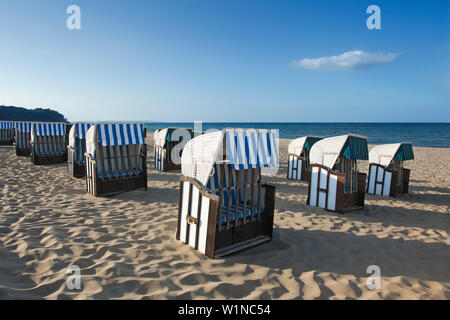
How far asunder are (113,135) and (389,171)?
9499 mm

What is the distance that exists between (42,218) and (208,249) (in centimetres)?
396

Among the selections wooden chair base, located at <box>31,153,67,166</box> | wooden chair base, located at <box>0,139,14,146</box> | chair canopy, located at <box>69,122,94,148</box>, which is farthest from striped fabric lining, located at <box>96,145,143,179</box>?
wooden chair base, located at <box>0,139,14,146</box>

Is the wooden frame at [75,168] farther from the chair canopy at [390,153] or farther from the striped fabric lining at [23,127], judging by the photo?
the chair canopy at [390,153]

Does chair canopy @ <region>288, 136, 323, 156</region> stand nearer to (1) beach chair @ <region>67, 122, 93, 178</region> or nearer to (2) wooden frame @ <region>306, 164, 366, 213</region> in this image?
(2) wooden frame @ <region>306, 164, 366, 213</region>

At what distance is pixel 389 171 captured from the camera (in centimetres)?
962

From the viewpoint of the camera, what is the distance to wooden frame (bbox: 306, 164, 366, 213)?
733 centimetres

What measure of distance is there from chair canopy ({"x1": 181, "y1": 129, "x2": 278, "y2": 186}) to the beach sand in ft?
4.66

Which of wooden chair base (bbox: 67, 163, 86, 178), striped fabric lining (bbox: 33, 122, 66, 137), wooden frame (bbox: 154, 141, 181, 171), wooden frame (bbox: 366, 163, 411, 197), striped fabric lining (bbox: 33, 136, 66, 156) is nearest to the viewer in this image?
wooden frame (bbox: 366, 163, 411, 197)

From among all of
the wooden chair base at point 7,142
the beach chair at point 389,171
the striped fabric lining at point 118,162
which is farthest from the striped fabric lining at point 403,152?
the wooden chair base at point 7,142

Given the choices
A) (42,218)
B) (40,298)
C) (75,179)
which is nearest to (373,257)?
(40,298)

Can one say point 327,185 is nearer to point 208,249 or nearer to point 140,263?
point 208,249

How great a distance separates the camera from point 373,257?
184 inches

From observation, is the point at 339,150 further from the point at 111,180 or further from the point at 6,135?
the point at 6,135

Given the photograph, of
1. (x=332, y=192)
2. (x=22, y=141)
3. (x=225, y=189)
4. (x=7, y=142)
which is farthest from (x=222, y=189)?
(x=7, y=142)
